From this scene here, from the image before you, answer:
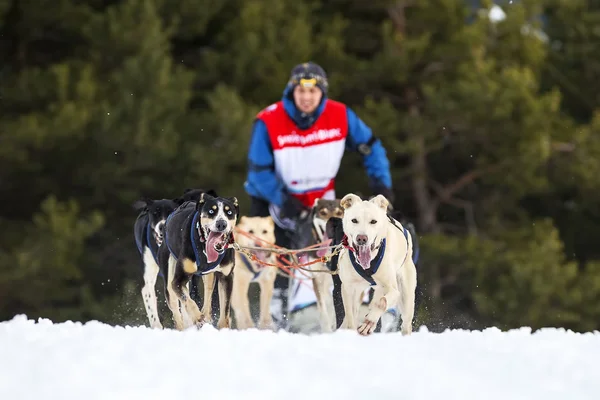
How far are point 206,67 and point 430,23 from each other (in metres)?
4.16

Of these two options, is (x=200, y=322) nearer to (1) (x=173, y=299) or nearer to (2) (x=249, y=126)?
(1) (x=173, y=299)

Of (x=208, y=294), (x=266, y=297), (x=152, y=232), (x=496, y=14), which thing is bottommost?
(x=266, y=297)

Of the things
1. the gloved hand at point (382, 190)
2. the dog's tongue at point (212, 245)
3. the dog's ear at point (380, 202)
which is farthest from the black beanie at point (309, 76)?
the dog's tongue at point (212, 245)

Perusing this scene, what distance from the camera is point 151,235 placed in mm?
5285

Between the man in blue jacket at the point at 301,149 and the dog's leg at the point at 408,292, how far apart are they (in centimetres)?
160

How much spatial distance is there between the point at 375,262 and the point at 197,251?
30.4 inches

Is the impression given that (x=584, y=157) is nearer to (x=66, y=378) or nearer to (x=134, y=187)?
(x=134, y=187)

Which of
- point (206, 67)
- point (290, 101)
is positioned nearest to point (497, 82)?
point (206, 67)

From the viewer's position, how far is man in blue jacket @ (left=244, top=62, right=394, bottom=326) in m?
6.85

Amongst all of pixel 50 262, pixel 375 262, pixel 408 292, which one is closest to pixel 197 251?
pixel 375 262

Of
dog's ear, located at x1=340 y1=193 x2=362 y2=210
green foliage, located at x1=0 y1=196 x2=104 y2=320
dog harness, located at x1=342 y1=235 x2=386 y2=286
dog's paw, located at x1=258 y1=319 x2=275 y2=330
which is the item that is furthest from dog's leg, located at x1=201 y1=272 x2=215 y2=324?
green foliage, located at x1=0 y1=196 x2=104 y2=320

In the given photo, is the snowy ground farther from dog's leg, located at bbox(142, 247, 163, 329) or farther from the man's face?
the man's face

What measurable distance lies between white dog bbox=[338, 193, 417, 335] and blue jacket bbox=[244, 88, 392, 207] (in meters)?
1.68

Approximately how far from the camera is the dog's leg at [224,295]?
16.6 ft
